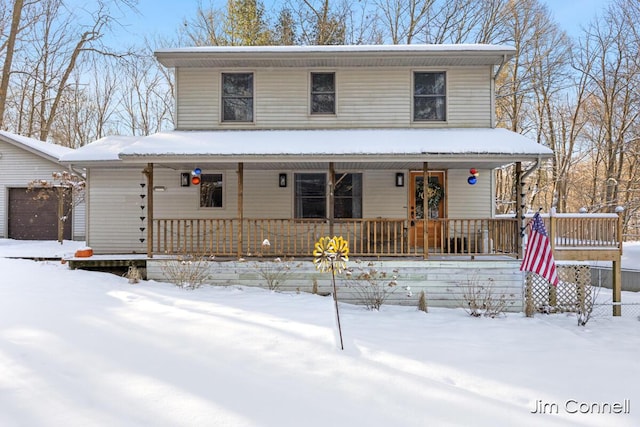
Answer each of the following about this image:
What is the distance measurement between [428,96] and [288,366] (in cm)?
822

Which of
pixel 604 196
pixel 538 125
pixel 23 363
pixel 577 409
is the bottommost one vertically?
pixel 577 409

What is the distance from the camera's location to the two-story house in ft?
32.0

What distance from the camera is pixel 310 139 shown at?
30.4 ft

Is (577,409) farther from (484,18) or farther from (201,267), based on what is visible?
(484,18)

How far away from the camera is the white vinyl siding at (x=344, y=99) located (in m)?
10.2

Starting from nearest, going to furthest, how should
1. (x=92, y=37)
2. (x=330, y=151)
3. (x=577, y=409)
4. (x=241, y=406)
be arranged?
(x=241, y=406) → (x=577, y=409) → (x=330, y=151) → (x=92, y=37)

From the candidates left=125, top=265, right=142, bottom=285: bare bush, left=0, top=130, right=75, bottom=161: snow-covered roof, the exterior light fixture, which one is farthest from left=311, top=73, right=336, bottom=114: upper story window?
left=0, top=130, right=75, bottom=161: snow-covered roof

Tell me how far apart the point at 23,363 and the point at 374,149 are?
6855 millimetres

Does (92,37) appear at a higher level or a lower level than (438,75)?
higher

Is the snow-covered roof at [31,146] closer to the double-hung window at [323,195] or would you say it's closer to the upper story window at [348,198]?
the double-hung window at [323,195]

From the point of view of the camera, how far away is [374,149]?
27.6 ft

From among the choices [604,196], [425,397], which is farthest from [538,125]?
[425,397]

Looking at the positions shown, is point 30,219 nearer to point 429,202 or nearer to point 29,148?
point 29,148

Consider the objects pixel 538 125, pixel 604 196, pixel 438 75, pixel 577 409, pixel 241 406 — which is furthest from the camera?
pixel 538 125
